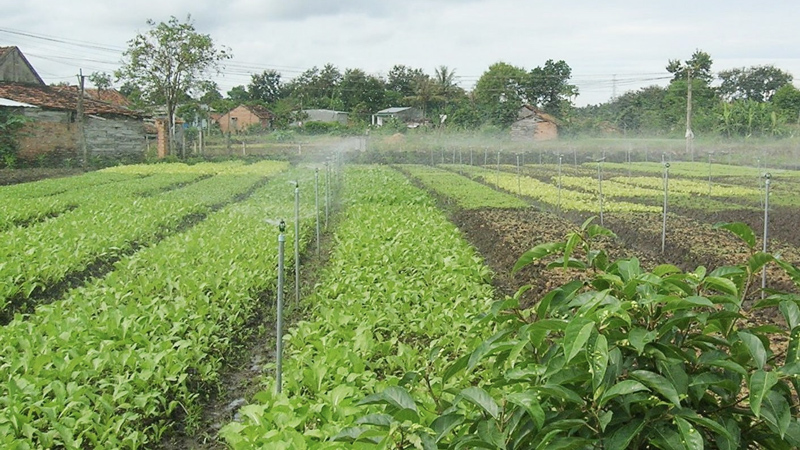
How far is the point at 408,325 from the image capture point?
5.57 metres

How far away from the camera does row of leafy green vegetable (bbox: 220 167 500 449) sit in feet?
10.2

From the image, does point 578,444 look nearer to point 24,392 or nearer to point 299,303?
point 24,392

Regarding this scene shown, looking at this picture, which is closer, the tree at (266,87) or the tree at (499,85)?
the tree at (499,85)

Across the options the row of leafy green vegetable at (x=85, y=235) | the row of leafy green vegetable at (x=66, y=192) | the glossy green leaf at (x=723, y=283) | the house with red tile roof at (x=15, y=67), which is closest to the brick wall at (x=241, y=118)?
the house with red tile roof at (x=15, y=67)

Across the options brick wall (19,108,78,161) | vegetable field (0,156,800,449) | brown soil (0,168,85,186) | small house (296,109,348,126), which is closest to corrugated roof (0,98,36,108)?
brick wall (19,108,78,161)

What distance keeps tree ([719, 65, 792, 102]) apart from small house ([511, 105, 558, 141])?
732 inches

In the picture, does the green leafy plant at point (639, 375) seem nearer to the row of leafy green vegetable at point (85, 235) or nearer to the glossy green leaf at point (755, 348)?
the glossy green leaf at point (755, 348)

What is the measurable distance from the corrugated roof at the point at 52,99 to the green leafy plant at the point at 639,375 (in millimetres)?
31430

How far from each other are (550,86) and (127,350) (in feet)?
185

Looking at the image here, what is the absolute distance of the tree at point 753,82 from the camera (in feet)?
190

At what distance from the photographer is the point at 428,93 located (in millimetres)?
57031

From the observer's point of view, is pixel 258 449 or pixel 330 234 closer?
pixel 258 449

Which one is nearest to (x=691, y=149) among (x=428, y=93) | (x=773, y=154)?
(x=773, y=154)

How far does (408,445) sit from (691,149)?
37451 millimetres
